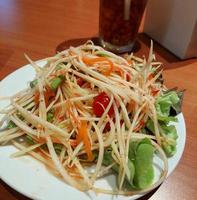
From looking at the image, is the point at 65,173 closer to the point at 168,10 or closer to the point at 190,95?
the point at 190,95

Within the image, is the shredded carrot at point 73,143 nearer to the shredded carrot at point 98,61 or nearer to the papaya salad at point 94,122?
the papaya salad at point 94,122

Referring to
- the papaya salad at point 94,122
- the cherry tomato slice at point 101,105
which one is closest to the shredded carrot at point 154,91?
the papaya salad at point 94,122

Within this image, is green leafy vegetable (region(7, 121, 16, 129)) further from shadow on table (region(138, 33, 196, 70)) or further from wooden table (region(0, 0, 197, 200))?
shadow on table (region(138, 33, 196, 70))

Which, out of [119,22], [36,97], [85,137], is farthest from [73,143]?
[119,22]

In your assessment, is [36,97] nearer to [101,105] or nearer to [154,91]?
[101,105]

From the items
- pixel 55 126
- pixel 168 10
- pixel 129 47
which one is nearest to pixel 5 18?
pixel 129 47
